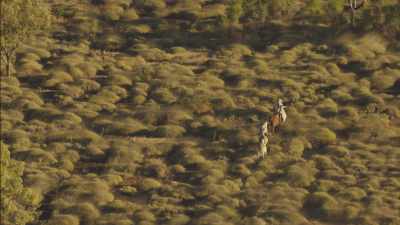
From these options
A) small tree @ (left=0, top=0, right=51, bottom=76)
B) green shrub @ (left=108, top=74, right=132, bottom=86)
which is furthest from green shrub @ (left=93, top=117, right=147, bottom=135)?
small tree @ (left=0, top=0, right=51, bottom=76)

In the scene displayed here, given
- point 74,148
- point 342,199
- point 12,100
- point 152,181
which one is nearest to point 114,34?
point 12,100

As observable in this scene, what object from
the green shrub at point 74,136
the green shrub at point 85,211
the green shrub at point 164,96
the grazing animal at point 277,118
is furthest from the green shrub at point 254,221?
the green shrub at point 164,96

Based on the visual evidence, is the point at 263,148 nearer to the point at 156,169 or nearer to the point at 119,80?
the point at 156,169

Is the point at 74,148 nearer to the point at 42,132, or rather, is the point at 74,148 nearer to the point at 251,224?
the point at 42,132

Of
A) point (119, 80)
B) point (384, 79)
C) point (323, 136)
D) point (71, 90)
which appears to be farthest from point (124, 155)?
point (384, 79)

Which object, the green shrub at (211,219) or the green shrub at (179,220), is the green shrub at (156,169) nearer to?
the green shrub at (179,220)
